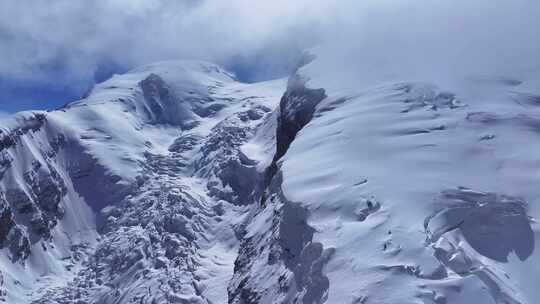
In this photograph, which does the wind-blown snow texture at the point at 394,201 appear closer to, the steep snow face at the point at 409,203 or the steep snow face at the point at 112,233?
the steep snow face at the point at 409,203

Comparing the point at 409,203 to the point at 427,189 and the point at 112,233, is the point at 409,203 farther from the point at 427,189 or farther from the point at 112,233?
the point at 112,233

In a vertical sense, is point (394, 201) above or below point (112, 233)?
above

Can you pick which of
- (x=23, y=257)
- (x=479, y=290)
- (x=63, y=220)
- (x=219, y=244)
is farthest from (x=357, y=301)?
(x=63, y=220)

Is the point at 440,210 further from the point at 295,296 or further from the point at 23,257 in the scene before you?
Answer: the point at 23,257

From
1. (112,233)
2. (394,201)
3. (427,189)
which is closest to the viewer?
(394,201)

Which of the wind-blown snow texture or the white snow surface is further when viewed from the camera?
the wind-blown snow texture

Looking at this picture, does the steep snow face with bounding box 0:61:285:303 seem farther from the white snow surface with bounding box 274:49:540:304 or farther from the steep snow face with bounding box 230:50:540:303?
the white snow surface with bounding box 274:49:540:304

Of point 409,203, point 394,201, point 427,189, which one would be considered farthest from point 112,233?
point 409,203

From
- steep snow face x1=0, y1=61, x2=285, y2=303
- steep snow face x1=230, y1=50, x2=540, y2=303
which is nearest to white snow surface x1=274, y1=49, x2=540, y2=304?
steep snow face x1=230, y1=50, x2=540, y2=303
